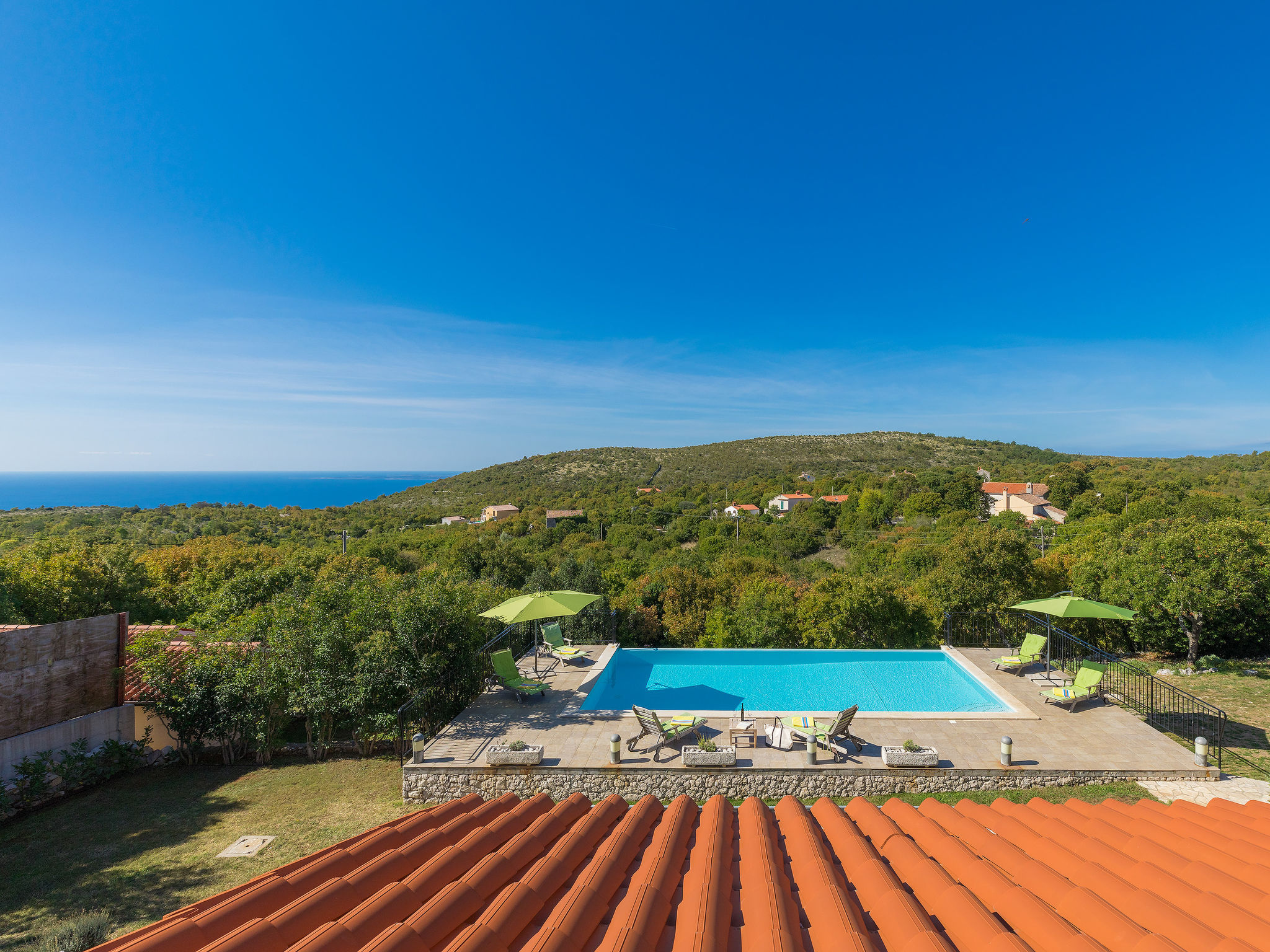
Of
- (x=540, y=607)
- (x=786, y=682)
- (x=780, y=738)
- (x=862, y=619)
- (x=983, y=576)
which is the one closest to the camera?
(x=780, y=738)

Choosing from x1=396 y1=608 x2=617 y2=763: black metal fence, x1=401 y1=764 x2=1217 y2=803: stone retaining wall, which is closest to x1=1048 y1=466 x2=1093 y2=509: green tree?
x1=401 y1=764 x2=1217 y2=803: stone retaining wall

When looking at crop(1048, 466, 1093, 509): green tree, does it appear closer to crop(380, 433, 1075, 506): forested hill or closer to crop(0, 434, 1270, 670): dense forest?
crop(0, 434, 1270, 670): dense forest

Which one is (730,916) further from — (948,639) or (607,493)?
(607,493)

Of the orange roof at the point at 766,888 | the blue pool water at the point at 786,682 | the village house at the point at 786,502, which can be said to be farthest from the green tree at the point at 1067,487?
the orange roof at the point at 766,888

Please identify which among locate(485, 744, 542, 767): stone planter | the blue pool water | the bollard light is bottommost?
the blue pool water

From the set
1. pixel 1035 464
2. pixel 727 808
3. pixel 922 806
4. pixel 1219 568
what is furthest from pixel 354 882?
pixel 1035 464

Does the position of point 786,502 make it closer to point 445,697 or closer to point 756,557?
point 756,557

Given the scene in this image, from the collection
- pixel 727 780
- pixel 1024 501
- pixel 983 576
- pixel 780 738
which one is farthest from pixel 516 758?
pixel 1024 501
